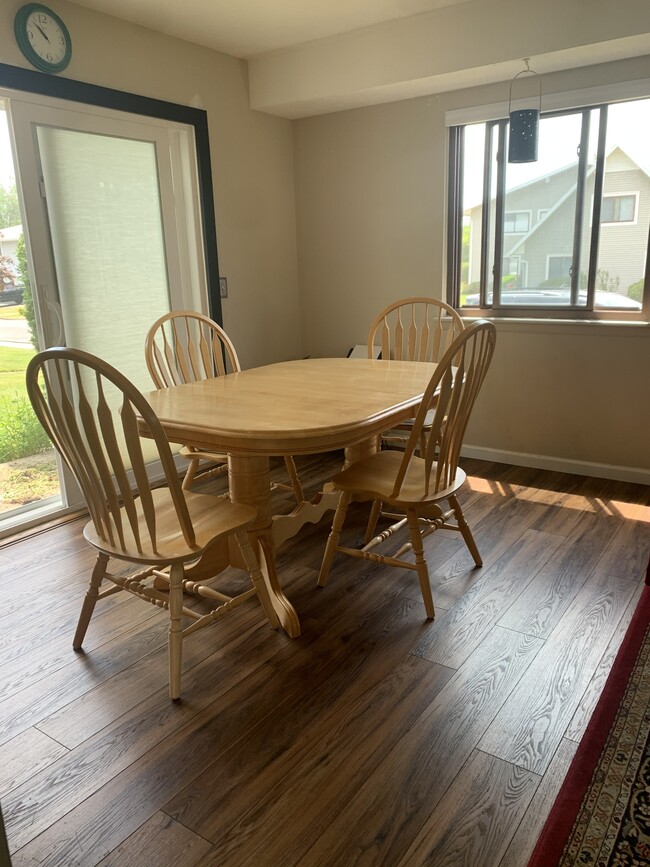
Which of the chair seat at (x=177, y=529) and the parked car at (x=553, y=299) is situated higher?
the parked car at (x=553, y=299)

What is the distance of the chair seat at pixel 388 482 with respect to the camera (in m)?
2.06

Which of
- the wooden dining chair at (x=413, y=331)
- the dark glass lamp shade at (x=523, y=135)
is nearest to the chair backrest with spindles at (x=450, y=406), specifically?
the wooden dining chair at (x=413, y=331)

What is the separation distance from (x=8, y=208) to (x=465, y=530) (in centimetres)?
311

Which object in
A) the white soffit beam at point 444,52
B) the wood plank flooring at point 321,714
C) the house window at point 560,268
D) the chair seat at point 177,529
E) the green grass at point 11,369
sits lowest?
the wood plank flooring at point 321,714

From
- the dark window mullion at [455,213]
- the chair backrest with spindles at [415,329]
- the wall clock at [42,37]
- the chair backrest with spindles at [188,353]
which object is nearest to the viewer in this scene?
the wall clock at [42,37]

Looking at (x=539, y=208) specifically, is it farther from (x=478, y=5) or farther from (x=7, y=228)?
(x=7, y=228)

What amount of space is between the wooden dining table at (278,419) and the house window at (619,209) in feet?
4.49

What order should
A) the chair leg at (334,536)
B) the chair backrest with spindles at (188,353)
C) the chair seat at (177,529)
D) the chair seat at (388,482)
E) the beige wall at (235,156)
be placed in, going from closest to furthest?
the chair seat at (177,529) < the chair seat at (388,482) < the chair leg at (334,536) < the chair backrest with spindles at (188,353) < the beige wall at (235,156)

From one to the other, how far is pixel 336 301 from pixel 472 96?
56.3 inches

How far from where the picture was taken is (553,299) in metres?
3.49

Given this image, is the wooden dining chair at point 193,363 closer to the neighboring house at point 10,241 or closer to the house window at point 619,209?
the neighboring house at point 10,241

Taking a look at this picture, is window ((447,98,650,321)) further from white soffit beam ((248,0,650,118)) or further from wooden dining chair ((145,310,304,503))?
wooden dining chair ((145,310,304,503))

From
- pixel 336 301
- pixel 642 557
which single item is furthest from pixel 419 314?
pixel 642 557

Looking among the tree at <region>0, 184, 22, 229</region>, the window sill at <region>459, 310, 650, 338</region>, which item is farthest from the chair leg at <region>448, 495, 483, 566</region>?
the tree at <region>0, 184, 22, 229</region>
